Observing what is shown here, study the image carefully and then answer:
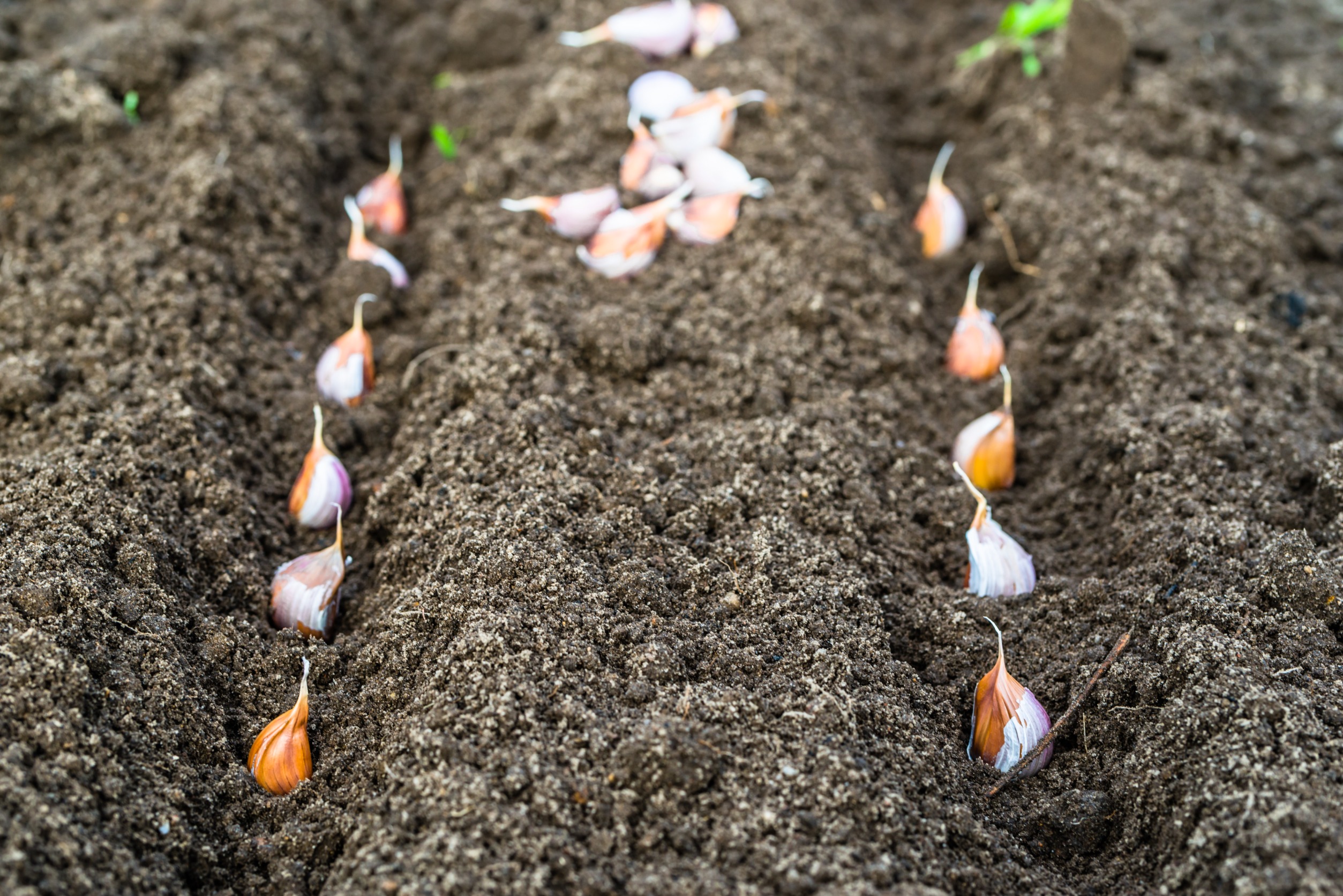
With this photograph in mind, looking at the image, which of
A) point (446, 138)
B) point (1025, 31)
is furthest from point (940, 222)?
point (446, 138)

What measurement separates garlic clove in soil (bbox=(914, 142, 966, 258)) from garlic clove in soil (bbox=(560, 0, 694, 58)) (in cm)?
94

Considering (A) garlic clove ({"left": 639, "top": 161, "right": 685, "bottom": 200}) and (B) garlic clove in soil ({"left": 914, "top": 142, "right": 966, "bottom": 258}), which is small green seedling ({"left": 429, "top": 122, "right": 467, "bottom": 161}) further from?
(B) garlic clove in soil ({"left": 914, "top": 142, "right": 966, "bottom": 258})

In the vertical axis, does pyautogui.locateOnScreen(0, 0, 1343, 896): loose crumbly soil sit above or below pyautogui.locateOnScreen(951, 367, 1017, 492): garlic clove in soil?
above

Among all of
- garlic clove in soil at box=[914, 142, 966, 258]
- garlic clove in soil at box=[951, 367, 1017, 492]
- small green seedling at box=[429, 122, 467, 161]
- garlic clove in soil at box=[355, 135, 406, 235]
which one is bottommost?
garlic clove in soil at box=[951, 367, 1017, 492]

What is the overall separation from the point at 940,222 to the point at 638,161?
88 centimetres

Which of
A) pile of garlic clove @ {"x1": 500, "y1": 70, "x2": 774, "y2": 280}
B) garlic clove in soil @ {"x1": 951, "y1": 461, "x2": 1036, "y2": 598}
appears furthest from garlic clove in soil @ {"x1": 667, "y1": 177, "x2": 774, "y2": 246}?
garlic clove in soil @ {"x1": 951, "y1": 461, "x2": 1036, "y2": 598}

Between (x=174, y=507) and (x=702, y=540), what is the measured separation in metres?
1.08

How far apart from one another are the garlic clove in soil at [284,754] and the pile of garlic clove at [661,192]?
137 centimetres

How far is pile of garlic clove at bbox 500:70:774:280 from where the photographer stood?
268 centimetres

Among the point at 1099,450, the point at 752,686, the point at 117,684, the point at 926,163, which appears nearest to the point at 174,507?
the point at 117,684

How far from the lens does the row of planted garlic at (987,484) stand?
5.96ft

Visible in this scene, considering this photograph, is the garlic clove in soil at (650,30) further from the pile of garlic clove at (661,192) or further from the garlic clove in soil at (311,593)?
the garlic clove in soil at (311,593)

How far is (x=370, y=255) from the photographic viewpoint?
9.29 feet

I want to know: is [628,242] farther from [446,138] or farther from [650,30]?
[650,30]
